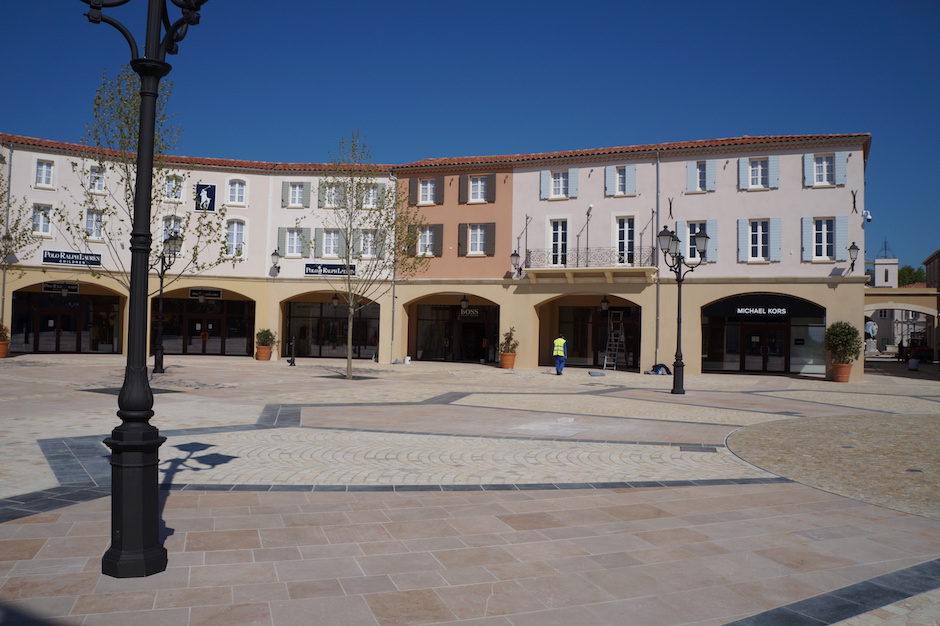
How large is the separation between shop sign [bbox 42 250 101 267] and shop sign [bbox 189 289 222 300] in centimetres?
431

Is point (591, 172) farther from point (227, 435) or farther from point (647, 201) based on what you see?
point (227, 435)

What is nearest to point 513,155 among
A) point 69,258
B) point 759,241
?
point 759,241

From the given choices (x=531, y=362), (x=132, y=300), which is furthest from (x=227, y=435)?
(x=531, y=362)

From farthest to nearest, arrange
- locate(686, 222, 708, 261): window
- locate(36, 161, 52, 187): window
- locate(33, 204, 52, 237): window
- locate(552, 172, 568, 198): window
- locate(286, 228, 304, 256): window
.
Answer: locate(286, 228, 304, 256): window < locate(552, 172, 568, 198): window < locate(36, 161, 52, 187): window < locate(33, 204, 52, 237): window < locate(686, 222, 708, 261): window

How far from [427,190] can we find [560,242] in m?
6.75

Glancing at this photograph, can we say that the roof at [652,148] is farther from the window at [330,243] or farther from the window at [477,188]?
the window at [330,243]

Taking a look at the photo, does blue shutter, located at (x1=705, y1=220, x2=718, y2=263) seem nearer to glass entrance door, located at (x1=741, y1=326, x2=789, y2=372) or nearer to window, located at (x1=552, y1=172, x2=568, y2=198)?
glass entrance door, located at (x1=741, y1=326, x2=789, y2=372)

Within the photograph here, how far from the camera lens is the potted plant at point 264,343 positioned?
106 ft

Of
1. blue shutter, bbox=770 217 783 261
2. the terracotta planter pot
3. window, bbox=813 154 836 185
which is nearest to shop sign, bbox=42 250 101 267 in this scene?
blue shutter, bbox=770 217 783 261

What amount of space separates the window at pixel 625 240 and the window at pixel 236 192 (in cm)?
1719

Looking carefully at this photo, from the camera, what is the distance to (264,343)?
32281 millimetres

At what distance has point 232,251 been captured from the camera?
107ft

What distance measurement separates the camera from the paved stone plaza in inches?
174

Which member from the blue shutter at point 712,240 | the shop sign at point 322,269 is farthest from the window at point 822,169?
the shop sign at point 322,269
